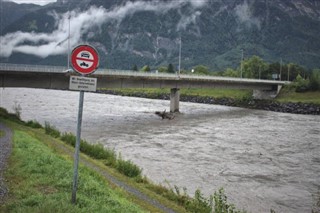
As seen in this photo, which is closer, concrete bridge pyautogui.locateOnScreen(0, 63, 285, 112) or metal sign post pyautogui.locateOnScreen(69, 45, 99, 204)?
metal sign post pyautogui.locateOnScreen(69, 45, 99, 204)

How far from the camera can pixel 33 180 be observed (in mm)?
13172

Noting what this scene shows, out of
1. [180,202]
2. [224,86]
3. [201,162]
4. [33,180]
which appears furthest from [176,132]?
[224,86]

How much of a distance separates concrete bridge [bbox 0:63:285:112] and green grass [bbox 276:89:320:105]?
8.60m

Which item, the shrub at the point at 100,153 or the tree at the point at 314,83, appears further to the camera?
the tree at the point at 314,83

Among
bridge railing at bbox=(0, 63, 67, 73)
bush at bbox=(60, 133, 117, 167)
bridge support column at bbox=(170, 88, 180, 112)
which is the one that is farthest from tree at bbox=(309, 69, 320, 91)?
bush at bbox=(60, 133, 117, 167)

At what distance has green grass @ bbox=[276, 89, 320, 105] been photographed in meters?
101

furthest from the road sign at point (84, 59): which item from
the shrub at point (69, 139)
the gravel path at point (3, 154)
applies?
the shrub at point (69, 139)

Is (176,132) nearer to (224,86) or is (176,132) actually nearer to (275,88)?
(224,86)

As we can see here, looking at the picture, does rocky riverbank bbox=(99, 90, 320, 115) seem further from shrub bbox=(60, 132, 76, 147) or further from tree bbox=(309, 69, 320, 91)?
shrub bbox=(60, 132, 76, 147)

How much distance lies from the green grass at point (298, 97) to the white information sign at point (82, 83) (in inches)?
3847

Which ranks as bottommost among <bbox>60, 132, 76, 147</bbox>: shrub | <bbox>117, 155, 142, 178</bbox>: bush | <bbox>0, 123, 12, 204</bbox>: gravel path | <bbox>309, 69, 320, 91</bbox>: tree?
<bbox>117, 155, 142, 178</bbox>: bush

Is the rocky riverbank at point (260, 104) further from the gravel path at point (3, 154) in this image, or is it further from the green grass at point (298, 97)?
the gravel path at point (3, 154)

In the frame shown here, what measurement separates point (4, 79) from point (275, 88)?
93985 millimetres

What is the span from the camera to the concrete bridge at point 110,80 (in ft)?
Answer: 160
